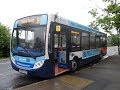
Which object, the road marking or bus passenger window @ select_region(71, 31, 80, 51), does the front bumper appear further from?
bus passenger window @ select_region(71, 31, 80, 51)

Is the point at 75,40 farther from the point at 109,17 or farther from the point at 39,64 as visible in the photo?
the point at 109,17

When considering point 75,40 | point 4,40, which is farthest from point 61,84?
point 4,40

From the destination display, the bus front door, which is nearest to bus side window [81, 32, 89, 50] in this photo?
the bus front door

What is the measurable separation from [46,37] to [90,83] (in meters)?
2.76

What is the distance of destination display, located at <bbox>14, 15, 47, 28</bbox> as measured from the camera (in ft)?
34.7

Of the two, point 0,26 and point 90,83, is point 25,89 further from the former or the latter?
point 0,26

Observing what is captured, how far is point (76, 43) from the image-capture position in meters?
A: 13.6

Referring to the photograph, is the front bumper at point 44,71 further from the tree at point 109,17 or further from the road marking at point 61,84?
the tree at point 109,17

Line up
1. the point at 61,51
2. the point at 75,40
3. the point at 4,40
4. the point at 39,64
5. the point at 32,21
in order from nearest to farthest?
the point at 39,64 < the point at 32,21 < the point at 61,51 < the point at 75,40 < the point at 4,40

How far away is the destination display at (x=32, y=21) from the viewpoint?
1057cm

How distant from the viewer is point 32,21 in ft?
35.4

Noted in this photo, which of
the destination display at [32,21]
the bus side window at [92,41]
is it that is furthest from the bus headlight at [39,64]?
the bus side window at [92,41]

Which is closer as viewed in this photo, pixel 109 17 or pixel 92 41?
pixel 92 41

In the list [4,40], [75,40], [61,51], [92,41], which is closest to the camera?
[61,51]
